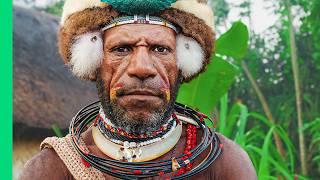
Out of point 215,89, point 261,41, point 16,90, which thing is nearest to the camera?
point 215,89

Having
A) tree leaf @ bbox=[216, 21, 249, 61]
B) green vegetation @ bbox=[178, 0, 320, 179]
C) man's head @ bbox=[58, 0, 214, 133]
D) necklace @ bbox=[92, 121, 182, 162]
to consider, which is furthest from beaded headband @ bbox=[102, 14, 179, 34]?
green vegetation @ bbox=[178, 0, 320, 179]

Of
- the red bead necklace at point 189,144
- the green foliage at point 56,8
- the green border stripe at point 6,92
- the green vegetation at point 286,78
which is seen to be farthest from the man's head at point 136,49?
the green foliage at point 56,8

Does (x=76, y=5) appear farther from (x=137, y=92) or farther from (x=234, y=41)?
(x=234, y=41)

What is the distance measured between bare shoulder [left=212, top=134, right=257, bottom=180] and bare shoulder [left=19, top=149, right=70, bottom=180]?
412mm

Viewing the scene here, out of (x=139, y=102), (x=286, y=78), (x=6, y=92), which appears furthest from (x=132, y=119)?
(x=286, y=78)

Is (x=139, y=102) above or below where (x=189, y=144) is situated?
above

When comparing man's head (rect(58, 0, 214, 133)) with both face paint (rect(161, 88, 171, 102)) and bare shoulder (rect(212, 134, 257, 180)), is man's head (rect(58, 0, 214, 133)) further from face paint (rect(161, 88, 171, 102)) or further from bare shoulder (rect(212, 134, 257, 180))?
bare shoulder (rect(212, 134, 257, 180))

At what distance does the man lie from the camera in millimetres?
1446

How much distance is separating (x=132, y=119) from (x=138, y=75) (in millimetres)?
118

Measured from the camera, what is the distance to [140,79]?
1.42 m

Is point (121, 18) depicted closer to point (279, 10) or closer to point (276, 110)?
point (279, 10)

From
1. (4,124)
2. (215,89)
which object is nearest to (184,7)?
(4,124)

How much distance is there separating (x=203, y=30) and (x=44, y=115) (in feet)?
10.6

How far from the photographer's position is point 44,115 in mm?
4570
